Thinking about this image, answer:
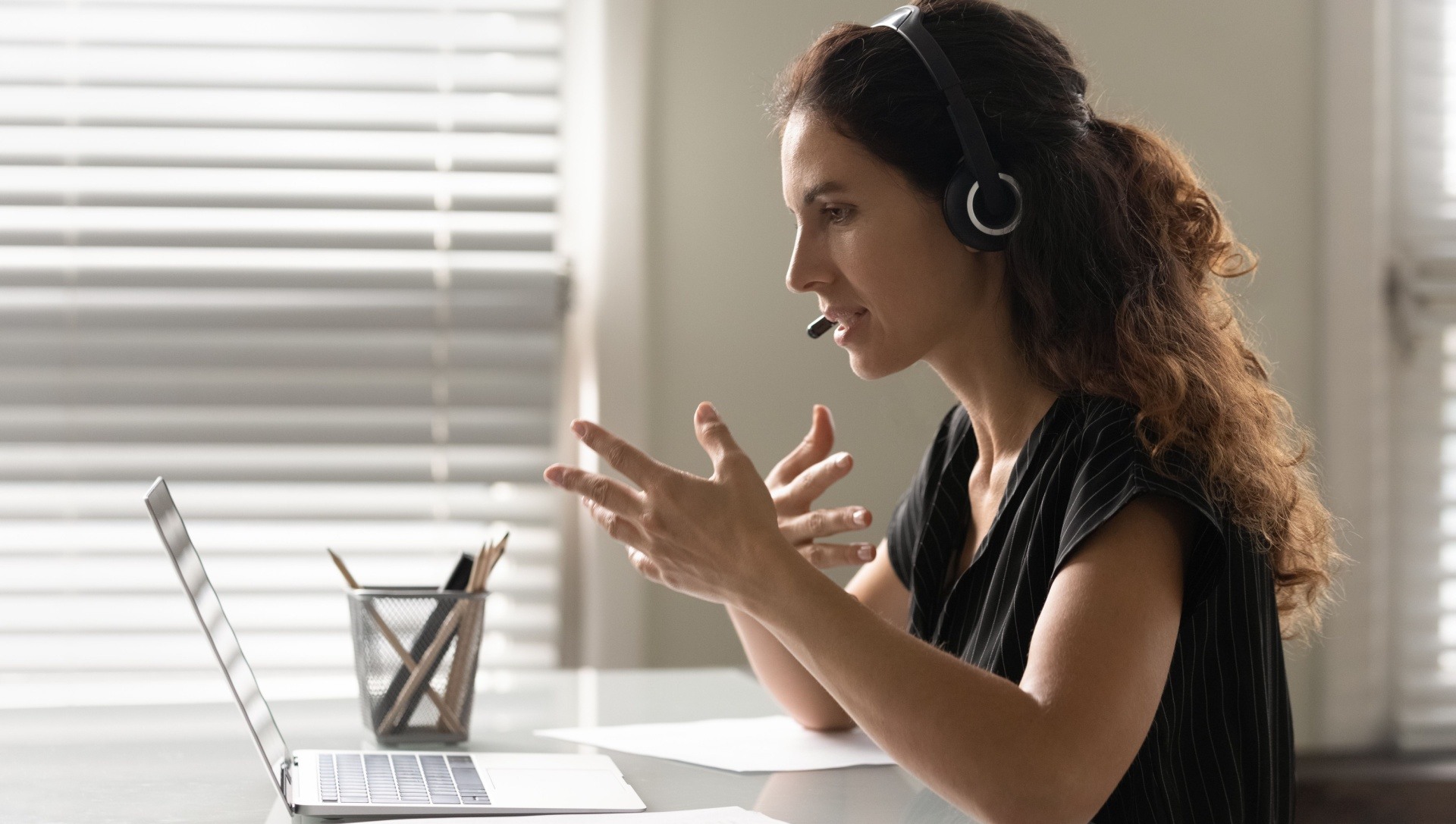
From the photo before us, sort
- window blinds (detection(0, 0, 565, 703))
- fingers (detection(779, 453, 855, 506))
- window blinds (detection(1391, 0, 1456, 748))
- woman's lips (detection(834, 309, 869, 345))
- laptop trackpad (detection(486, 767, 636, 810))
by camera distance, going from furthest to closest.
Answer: window blinds (detection(1391, 0, 1456, 748)), window blinds (detection(0, 0, 565, 703)), fingers (detection(779, 453, 855, 506)), woman's lips (detection(834, 309, 869, 345)), laptop trackpad (detection(486, 767, 636, 810))

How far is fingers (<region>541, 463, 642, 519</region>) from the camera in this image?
993mm

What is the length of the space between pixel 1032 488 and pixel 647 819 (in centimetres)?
41

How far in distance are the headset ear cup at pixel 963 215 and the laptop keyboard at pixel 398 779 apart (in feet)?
1.92

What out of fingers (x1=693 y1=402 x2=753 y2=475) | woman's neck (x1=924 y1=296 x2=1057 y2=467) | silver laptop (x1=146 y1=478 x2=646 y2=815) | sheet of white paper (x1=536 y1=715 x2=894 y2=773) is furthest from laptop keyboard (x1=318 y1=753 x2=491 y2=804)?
woman's neck (x1=924 y1=296 x2=1057 y2=467)

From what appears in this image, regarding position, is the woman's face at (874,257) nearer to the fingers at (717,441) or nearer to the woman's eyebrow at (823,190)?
the woman's eyebrow at (823,190)

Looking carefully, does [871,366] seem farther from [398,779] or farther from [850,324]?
[398,779]

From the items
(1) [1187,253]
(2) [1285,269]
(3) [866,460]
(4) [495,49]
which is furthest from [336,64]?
(2) [1285,269]

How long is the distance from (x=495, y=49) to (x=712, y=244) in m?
0.46

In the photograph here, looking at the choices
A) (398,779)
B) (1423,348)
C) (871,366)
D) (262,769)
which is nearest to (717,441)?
(871,366)

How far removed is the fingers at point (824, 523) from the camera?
1242 mm

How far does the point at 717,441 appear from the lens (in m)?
1.01

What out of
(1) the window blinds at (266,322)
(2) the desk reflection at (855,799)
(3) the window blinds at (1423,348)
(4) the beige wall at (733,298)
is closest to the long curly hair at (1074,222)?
(2) the desk reflection at (855,799)

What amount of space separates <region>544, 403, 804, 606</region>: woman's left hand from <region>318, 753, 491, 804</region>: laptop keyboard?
22 cm

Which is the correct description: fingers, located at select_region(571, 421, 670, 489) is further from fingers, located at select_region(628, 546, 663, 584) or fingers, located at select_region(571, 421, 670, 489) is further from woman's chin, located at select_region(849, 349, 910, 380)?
woman's chin, located at select_region(849, 349, 910, 380)
